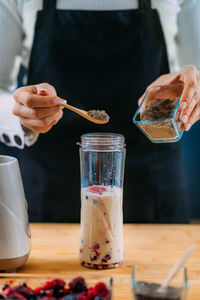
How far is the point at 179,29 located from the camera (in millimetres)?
1601

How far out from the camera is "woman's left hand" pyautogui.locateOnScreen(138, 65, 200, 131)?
3.24 ft

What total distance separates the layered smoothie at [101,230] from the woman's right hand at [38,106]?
0.83ft

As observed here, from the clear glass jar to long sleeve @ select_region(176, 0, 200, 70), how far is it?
72 cm

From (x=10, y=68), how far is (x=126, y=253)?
0.85m

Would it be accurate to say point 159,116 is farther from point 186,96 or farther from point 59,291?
point 59,291

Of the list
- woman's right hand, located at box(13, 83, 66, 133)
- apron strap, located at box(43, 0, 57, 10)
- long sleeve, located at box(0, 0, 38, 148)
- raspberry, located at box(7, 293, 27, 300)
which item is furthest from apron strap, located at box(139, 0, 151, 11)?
raspberry, located at box(7, 293, 27, 300)

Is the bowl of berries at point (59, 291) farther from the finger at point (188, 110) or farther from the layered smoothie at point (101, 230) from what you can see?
the finger at point (188, 110)

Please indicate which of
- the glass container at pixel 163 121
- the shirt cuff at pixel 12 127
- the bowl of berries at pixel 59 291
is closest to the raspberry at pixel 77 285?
the bowl of berries at pixel 59 291

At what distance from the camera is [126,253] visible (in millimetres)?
1067

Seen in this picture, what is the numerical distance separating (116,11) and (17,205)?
36.4 inches

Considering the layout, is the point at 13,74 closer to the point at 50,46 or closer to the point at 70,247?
the point at 50,46

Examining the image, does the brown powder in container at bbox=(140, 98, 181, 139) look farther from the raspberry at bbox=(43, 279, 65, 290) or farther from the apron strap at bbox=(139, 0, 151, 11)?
the apron strap at bbox=(139, 0, 151, 11)

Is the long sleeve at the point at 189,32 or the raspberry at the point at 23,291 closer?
the raspberry at the point at 23,291

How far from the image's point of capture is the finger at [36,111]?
1.11m
